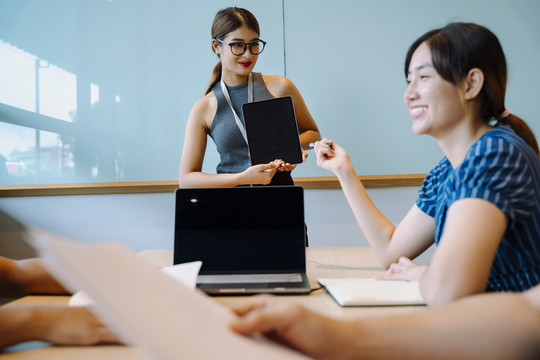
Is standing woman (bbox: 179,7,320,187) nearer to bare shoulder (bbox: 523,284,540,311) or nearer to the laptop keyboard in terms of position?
the laptop keyboard

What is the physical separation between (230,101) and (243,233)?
1.02 meters

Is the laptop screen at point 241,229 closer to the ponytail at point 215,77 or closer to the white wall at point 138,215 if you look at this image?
the ponytail at point 215,77

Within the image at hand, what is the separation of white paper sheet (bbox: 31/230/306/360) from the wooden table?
22 centimetres

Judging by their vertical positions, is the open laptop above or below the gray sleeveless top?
below

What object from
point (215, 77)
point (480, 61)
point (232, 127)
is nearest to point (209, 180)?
point (232, 127)

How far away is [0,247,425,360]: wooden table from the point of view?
65 centimetres

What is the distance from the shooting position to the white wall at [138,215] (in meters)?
2.78

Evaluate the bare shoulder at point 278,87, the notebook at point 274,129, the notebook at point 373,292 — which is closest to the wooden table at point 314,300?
the notebook at point 373,292

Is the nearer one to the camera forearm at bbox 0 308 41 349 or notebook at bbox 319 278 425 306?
forearm at bbox 0 308 41 349

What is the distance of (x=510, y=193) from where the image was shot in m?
0.84

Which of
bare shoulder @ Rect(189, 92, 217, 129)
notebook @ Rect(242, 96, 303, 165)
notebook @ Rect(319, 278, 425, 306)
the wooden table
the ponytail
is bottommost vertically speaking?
the wooden table

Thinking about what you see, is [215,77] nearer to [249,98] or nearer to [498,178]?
[249,98]

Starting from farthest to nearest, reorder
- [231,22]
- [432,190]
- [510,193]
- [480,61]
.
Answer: [231,22]
[432,190]
[480,61]
[510,193]

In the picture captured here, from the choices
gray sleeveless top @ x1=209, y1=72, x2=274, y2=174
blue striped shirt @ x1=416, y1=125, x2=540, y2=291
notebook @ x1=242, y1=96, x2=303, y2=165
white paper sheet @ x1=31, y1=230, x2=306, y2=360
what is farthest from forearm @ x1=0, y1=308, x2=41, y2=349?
gray sleeveless top @ x1=209, y1=72, x2=274, y2=174
